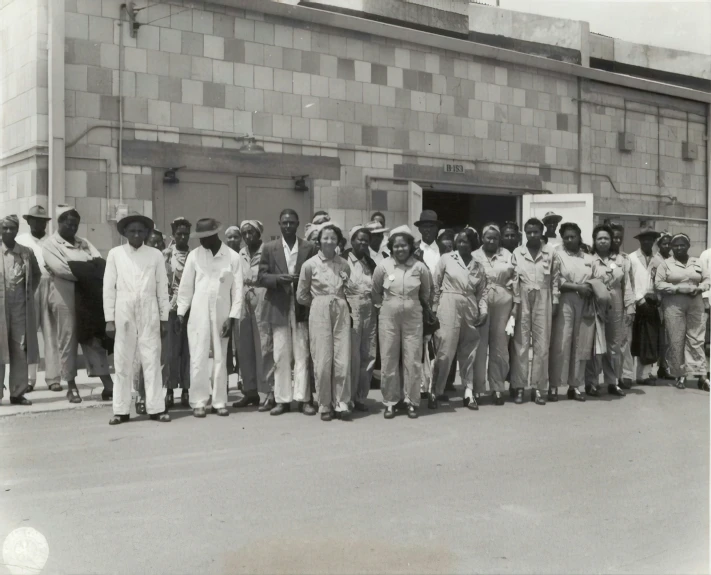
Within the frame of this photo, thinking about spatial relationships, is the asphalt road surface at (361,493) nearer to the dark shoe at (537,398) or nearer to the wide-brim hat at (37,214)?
the dark shoe at (537,398)

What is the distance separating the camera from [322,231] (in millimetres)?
7926

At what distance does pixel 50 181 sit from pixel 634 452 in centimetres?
820

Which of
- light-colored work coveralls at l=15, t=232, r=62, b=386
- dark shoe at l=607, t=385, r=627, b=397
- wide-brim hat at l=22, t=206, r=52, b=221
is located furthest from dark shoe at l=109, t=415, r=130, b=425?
dark shoe at l=607, t=385, r=627, b=397

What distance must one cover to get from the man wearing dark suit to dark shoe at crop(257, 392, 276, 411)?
176mm

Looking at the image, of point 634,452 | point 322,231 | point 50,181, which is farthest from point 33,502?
point 50,181

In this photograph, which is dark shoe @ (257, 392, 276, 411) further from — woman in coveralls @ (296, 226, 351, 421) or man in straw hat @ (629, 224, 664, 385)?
man in straw hat @ (629, 224, 664, 385)

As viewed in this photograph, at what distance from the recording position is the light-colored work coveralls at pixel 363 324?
8273mm

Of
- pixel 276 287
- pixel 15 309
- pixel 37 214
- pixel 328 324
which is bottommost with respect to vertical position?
pixel 328 324

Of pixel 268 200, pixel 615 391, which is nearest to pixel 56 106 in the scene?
pixel 268 200

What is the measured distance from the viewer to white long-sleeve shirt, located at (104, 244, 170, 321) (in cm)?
758

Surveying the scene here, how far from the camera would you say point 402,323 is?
313 inches

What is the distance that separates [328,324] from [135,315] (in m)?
1.85

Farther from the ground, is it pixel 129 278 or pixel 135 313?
pixel 129 278

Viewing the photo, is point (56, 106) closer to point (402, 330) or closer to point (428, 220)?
point (428, 220)
